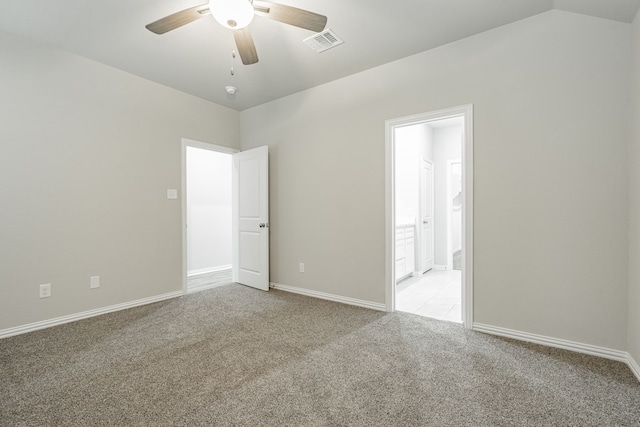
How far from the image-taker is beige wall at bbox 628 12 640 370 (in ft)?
6.29

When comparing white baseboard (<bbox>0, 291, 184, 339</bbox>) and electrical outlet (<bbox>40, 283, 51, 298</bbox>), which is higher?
electrical outlet (<bbox>40, 283, 51, 298</bbox>)

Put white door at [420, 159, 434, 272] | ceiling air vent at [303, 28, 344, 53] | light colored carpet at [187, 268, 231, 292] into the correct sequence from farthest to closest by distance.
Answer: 1. white door at [420, 159, 434, 272]
2. light colored carpet at [187, 268, 231, 292]
3. ceiling air vent at [303, 28, 344, 53]

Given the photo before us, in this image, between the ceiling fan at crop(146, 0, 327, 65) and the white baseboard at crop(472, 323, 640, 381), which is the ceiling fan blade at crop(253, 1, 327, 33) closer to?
the ceiling fan at crop(146, 0, 327, 65)

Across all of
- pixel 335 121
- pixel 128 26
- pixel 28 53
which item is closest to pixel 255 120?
pixel 335 121

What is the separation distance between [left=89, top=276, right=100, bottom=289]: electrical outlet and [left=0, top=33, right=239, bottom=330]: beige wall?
0.16 feet

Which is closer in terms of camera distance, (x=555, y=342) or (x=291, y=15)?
(x=291, y=15)

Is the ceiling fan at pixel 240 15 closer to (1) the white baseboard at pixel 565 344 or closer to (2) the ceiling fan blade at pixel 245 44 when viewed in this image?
(2) the ceiling fan blade at pixel 245 44

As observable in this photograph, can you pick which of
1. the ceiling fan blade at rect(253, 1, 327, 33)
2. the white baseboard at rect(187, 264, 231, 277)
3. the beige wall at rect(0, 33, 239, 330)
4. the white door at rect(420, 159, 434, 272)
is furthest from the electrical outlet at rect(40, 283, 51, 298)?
the white door at rect(420, 159, 434, 272)

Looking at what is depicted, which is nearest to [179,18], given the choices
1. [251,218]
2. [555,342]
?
[251,218]

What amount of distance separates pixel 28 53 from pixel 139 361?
2.92 meters

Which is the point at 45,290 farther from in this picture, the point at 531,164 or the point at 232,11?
the point at 531,164

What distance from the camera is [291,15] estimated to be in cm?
187

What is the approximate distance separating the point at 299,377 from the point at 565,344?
2.08m

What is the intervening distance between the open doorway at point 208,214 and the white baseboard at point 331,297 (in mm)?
1381
